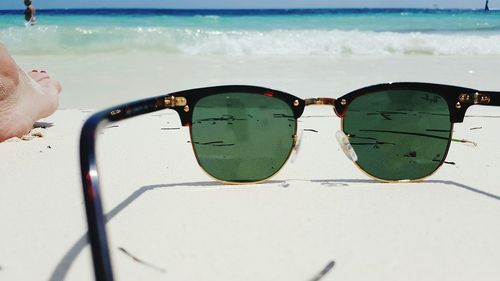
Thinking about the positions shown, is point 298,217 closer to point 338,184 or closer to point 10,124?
point 338,184

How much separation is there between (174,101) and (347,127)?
0.46m

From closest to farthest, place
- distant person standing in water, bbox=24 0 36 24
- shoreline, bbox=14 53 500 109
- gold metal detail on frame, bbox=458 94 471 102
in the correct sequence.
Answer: gold metal detail on frame, bbox=458 94 471 102 → shoreline, bbox=14 53 500 109 → distant person standing in water, bbox=24 0 36 24

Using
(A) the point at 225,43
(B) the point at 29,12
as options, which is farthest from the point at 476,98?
(B) the point at 29,12

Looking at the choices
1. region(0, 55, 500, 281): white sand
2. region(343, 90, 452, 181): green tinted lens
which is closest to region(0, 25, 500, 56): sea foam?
region(0, 55, 500, 281): white sand

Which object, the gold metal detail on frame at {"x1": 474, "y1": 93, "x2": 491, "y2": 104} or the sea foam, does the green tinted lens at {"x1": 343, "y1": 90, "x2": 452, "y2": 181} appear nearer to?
the gold metal detail on frame at {"x1": 474, "y1": 93, "x2": 491, "y2": 104}

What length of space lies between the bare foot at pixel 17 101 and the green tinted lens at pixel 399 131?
1.09 metres

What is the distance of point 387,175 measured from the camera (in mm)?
1230

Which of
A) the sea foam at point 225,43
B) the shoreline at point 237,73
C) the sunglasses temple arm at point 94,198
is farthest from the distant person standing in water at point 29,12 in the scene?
the sunglasses temple arm at point 94,198

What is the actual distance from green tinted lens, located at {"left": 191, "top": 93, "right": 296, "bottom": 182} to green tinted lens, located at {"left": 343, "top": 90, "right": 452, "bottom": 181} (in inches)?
7.6

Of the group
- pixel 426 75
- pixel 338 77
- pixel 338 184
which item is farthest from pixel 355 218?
pixel 426 75

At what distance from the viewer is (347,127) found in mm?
1245

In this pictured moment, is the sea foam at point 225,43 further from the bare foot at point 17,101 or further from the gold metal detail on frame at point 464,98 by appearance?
the gold metal detail on frame at point 464,98

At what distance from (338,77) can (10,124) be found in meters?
2.44

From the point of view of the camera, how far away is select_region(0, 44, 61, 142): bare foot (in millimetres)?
1532
